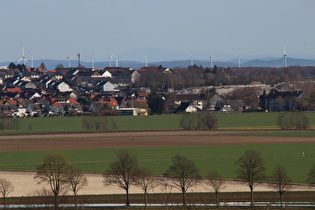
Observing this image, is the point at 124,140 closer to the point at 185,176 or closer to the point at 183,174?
the point at 185,176

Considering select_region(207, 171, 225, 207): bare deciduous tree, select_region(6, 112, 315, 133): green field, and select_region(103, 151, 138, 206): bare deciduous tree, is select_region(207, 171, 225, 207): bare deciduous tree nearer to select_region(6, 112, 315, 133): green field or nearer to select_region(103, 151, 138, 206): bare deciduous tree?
select_region(103, 151, 138, 206): bare deciduous tree

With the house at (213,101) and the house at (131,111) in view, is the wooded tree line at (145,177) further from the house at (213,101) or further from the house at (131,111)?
the house at (213,101)

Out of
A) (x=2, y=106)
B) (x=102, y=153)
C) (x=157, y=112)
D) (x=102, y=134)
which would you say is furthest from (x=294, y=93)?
(x=102, y=153)

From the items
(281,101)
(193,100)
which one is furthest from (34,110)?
(281,101)

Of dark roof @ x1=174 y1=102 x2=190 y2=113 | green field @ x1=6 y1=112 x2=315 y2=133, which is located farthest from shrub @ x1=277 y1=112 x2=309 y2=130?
dark roof @ x1=174 y1=102 x2=190 y2=113

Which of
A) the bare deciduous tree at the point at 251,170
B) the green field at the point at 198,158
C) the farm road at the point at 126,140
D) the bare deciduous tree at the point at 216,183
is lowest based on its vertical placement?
the farm road at the point at 126,140

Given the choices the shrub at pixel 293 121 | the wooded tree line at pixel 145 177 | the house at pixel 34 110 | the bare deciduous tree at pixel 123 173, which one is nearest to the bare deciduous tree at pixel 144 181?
the wooded tree line at pixel 145 177
